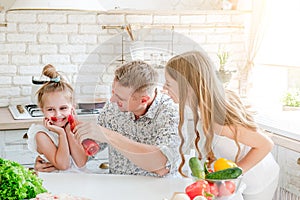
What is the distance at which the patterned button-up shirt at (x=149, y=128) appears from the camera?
1.82m

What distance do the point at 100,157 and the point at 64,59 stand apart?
0.91m

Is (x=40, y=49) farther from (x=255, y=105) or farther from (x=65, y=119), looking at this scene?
(x=255, y=105)

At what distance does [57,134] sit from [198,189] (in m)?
0.96

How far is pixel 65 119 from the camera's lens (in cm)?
215

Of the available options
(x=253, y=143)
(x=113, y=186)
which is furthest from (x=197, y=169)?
(x=253, y=143)

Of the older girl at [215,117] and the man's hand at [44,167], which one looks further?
the man's hand at [44,167]

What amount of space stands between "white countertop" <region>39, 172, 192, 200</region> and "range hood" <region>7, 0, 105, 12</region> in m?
0.71

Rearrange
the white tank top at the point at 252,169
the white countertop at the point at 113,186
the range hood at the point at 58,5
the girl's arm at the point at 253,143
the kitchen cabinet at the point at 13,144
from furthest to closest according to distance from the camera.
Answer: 1. the kitchen cabinet at the point at 13,144
2. the white tank top at the point at 252,169
3. the girl's arm at the point at 253,143
4. the white countertop at the point at 113,186
5. the range hood at the point at 58,5

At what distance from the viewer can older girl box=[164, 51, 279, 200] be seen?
1723 mm

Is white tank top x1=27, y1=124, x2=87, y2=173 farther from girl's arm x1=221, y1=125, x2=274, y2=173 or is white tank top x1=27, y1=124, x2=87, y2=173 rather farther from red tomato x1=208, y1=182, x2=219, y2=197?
red tomato x1=208, y1=182, x2=219, y2=197

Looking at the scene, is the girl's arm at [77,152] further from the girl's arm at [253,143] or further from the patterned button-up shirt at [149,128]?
the girl's arm at [253,143]

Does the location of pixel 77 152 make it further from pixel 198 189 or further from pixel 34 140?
pixel 198 189

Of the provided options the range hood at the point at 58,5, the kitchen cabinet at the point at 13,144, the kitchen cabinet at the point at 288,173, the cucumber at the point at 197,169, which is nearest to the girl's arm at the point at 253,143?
the kitchen cabinet at the point at 288,173

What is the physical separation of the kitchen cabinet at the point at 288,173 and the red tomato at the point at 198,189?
1.19 meters
